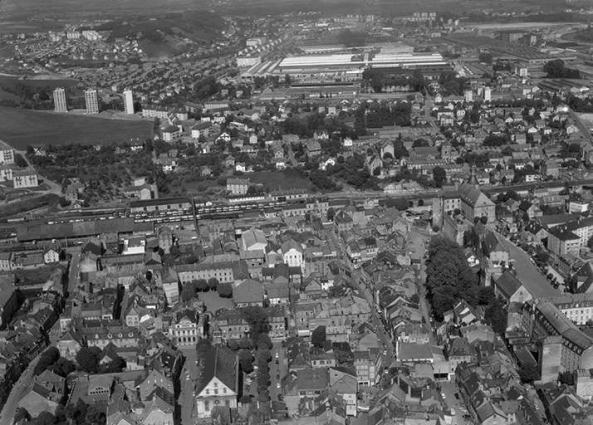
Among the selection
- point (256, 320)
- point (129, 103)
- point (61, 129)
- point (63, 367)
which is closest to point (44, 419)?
point (63, 367)

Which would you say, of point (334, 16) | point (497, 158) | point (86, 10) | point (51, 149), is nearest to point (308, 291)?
point (497, 158)

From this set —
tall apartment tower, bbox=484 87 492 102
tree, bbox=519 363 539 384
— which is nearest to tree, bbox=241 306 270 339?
tree, bbox=519 363 539 384

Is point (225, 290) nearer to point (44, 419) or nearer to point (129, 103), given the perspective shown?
point (44, 419)

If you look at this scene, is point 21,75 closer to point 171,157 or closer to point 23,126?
point 23,126

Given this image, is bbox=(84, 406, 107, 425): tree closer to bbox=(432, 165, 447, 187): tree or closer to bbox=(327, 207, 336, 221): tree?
bbox=(327, 207, 336, 221): tree

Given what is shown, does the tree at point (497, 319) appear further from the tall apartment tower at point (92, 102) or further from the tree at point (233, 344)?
the tall apartment tower at point (92, 102)

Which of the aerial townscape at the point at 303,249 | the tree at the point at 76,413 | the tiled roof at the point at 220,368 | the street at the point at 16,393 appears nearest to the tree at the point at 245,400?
the aerial townscape at the point at 303,249
